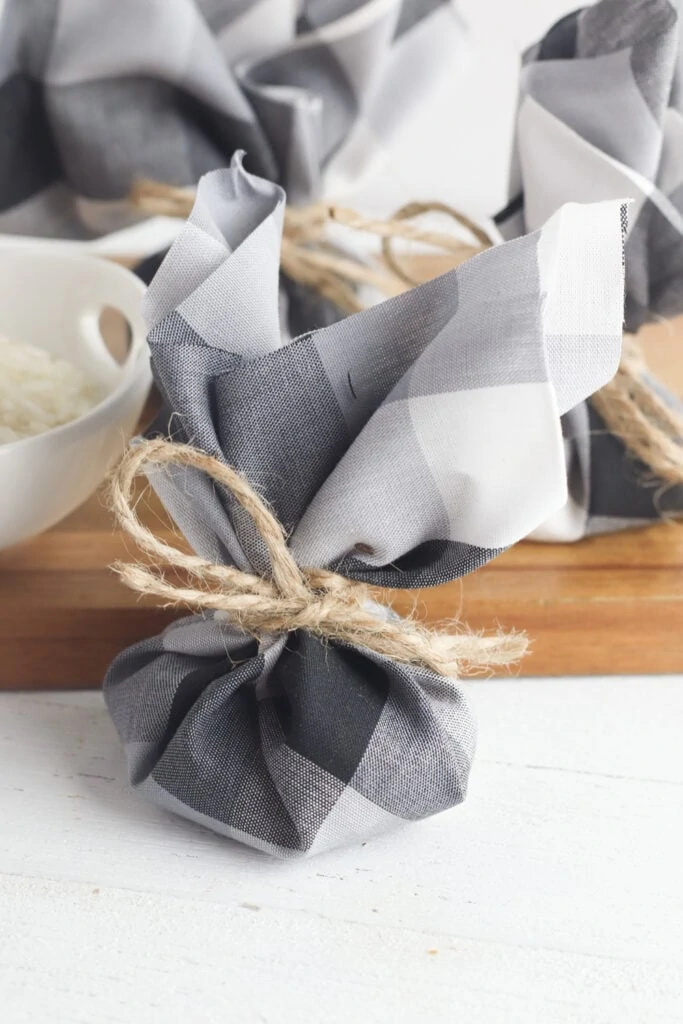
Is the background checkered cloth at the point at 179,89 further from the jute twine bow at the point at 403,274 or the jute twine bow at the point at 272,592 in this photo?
the jute twine bow at the point at 272,592

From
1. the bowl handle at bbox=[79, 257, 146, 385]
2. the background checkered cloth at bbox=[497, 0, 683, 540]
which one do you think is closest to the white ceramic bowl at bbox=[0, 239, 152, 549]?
the bowl handle at bbox=[79, 257, 146, 385]

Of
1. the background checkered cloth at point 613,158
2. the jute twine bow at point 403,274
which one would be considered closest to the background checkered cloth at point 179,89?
the jute twine bow at point 403,274

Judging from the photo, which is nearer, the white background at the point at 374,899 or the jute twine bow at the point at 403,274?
the white background at the point at 374,899

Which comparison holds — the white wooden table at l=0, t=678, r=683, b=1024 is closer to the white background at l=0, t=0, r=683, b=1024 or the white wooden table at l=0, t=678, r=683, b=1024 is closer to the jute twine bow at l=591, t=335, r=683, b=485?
the white background at l=0, t=0, r=683, b=1024

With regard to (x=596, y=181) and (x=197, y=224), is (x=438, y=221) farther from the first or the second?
(x=197, y=224)

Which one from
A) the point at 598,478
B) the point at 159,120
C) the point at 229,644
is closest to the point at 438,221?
the point at 159,120

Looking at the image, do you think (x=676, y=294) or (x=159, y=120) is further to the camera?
(x=159, y=120)

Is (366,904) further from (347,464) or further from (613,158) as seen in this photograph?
(613,158)
